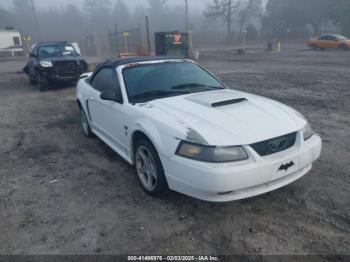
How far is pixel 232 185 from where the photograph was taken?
9.70ft

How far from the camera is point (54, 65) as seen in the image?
11570mm

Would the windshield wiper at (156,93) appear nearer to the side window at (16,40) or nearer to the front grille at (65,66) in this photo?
the front grille at (65,66)

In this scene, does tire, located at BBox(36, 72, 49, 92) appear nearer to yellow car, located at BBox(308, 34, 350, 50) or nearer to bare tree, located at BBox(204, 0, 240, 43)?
yellow car, located at BBox(308, 34, 350, 50)

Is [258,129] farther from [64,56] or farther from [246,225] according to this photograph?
[64,56]

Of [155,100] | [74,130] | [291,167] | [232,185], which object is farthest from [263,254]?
[74,130]

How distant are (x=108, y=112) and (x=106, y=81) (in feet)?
1.88

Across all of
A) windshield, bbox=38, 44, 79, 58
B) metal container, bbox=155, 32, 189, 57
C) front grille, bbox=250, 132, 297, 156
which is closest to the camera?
front grille, bbox=250, 132, 297, 156

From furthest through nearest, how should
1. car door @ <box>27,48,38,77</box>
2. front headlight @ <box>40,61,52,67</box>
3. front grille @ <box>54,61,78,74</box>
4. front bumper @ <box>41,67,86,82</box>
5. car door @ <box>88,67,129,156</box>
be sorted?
car door @ <box>27,48,38,77</box>
front grille @ <box>54,61,78,74</box>
front bumper @ <box>41,67,86,82</box>
front headlight @ <box>40,61,52,67</box>
car door @ <box>88,67,129,156</box>

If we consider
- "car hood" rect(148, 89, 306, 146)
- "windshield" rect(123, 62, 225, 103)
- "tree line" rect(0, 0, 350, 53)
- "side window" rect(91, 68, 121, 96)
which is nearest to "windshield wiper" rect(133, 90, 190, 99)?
"windshield" rect(123, 62, 225, 103)

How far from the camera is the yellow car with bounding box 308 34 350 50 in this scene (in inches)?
1026

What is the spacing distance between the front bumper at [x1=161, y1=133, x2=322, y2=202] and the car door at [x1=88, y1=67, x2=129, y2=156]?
1166 mm

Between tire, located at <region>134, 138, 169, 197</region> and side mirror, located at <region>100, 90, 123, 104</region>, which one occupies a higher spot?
side mirror, located at <region>100, 90, 123, 104</region>

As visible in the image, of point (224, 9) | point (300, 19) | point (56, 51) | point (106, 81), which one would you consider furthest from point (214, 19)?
point (106, 81)

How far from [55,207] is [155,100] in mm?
1782
